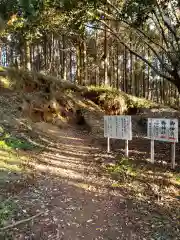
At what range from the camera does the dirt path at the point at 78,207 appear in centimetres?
485

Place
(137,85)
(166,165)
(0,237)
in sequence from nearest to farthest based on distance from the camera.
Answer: (0,237) → (166,165) → (137,85)

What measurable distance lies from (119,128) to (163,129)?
2.15 m

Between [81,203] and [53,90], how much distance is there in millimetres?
12864

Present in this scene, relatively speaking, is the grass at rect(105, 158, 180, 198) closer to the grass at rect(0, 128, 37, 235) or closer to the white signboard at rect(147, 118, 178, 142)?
the white signboard at rect(147, 118, 178, 142)

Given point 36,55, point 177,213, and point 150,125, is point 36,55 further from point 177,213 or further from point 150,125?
point 177,213

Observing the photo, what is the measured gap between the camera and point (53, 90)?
717 inches

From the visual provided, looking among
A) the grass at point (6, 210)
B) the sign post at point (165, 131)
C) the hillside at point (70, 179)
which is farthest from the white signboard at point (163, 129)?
the grass at point (6, 210)

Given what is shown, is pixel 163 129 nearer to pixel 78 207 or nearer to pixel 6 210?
pixel 78 207

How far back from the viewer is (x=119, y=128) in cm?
1106

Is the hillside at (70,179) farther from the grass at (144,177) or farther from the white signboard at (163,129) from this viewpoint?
the white signboard at (163,129)

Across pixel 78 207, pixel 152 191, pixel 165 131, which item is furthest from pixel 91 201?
pixel 165 131

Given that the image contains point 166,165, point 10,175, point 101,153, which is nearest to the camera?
point 10,175

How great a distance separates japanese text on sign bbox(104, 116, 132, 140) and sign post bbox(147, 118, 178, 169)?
0.81 metres

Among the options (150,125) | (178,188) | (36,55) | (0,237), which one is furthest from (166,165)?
(36,55)
